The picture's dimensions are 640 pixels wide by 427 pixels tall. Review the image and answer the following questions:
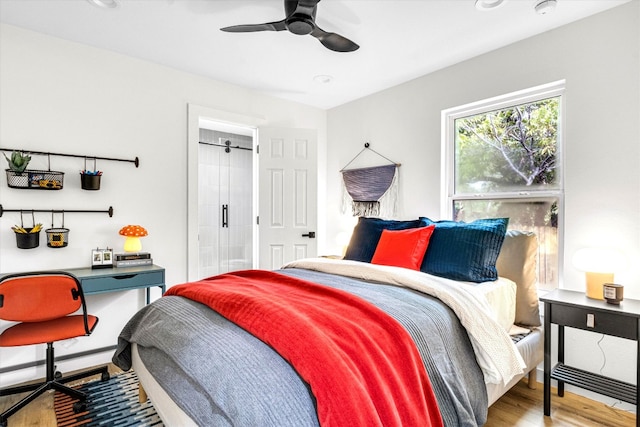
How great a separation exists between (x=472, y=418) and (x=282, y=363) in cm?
87

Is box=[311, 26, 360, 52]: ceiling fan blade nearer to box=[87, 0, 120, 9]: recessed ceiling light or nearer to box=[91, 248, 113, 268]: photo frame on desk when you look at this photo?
box=[87, 0, 120, 9]: recessed ceiling light

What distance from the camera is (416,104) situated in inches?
132

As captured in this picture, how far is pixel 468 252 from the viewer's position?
2.25 meters

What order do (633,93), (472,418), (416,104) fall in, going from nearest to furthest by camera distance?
(472,418)
(633,93)
(416,104)

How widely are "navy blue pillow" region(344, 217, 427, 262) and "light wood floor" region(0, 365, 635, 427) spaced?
1276 millimetres

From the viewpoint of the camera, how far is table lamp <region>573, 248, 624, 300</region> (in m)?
2.03

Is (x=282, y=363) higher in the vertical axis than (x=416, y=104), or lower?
lower

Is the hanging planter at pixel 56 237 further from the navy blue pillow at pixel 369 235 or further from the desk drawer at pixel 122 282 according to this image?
the navy blue pillow at pixel 369 235

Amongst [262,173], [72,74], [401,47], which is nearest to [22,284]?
[72,74]

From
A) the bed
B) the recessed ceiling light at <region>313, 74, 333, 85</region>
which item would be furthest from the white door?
the bed

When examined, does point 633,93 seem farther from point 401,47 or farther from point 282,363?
point 282,363

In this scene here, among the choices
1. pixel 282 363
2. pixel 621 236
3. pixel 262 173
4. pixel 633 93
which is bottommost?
pixel 282 363

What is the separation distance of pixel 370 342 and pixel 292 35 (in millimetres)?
2274

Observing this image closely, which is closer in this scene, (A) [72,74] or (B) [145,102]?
(A) [72,74]
